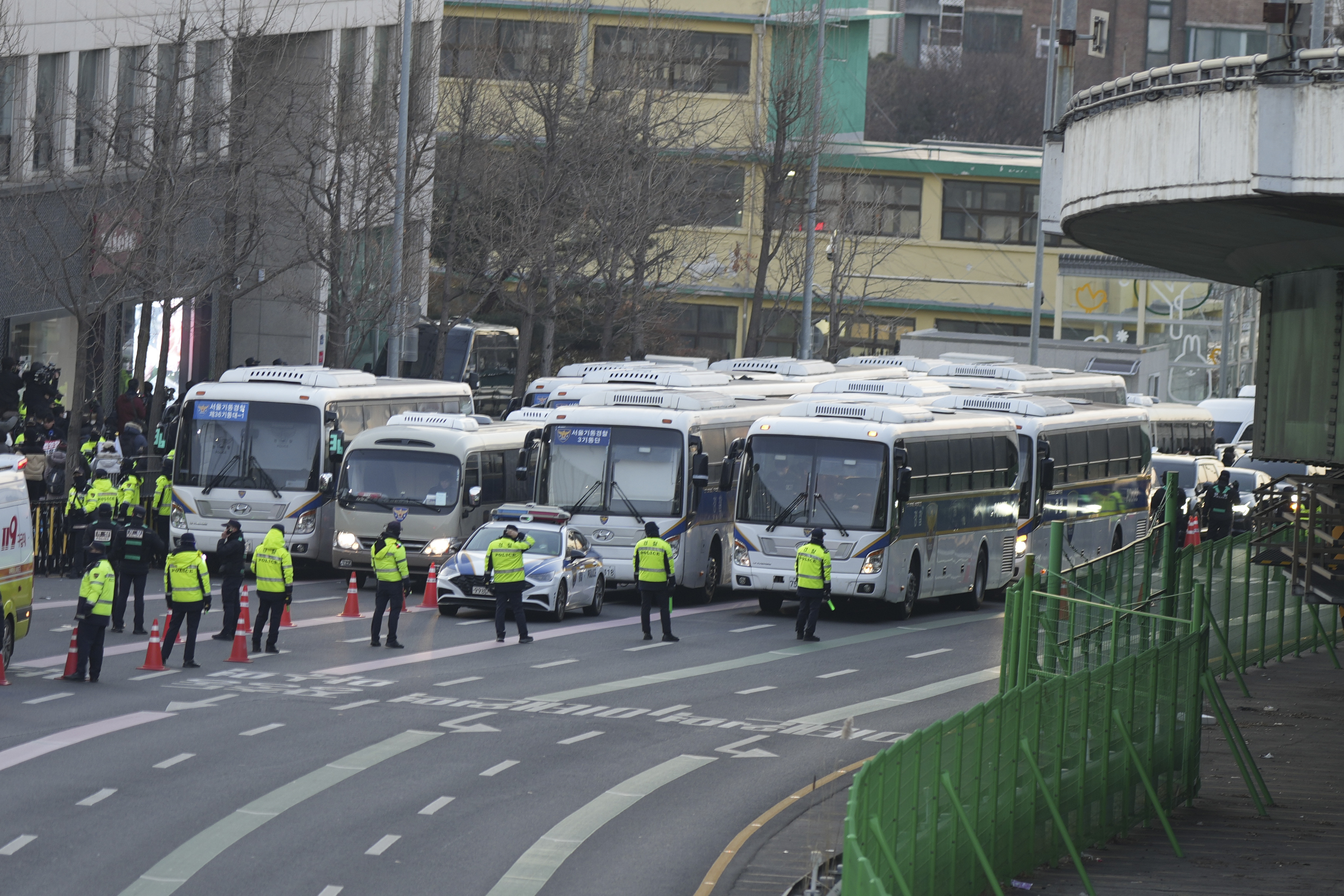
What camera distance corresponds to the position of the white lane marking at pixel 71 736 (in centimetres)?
1719

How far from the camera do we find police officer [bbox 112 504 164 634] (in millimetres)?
24172

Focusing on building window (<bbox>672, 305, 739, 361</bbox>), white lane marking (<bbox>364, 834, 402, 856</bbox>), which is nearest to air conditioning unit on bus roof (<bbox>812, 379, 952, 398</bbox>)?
white lane marking (<bbox>364, 834, 402, 856</bbox>)

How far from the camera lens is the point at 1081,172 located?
19797mm

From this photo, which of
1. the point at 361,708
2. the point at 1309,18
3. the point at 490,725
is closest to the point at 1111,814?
the point at 490,725

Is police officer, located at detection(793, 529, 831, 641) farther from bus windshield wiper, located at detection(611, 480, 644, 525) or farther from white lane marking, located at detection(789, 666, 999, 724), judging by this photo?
bus windshield wiper, located at detection(611, 480, 644, 525)

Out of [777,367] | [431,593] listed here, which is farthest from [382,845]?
[777,367]

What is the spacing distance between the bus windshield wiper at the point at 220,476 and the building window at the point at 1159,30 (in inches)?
1448

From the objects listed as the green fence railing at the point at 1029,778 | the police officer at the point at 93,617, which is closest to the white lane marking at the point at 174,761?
the police officer at the point at 93,617

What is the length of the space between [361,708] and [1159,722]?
804 cm

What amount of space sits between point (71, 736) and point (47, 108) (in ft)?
73.5

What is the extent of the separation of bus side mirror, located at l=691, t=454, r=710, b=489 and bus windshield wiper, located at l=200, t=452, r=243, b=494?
732 centimetres

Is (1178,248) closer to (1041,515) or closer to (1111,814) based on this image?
(1111,814)

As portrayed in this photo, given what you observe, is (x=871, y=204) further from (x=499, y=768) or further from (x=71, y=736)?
(x=71, y=736)

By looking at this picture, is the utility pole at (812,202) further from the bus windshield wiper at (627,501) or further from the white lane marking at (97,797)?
the white lane marking at (97,797)
